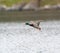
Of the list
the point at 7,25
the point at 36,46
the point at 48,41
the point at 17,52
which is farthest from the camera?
the point at 7,25

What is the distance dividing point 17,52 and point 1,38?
5153 millimetres

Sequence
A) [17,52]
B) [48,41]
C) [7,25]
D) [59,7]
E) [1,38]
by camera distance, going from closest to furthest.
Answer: [17,52] < [48,41] < [1,38] < [7,25] < [59,7]

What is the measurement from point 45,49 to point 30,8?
28245 millimetres

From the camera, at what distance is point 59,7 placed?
4575cm

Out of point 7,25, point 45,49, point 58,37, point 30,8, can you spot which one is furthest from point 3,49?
point 30,8

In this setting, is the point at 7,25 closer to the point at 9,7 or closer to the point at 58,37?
the point at 58,37

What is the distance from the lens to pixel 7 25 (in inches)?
1227

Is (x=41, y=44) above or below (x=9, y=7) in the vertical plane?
below

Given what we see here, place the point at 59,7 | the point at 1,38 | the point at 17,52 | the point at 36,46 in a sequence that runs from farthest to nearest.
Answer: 1. the point at 59,7
2. the point at 1,38
3. the point at 36,46
4. the point at 17,52

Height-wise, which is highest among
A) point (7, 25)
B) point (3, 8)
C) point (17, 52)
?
point (3, 8)

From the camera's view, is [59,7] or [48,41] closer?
[48,41]

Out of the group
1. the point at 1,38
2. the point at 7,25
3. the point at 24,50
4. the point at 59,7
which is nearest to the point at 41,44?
the point at 24,50

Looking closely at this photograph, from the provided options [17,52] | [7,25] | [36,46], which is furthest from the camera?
[7,25]

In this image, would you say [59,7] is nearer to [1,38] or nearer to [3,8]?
[3,8]
